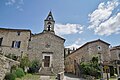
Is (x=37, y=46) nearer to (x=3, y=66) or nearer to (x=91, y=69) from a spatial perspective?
(x=91, y=69)

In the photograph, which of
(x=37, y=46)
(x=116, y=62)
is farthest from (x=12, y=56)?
(x=116, y=62)

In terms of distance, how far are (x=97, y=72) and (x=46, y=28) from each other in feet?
47.7

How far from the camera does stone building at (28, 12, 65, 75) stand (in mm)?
25172

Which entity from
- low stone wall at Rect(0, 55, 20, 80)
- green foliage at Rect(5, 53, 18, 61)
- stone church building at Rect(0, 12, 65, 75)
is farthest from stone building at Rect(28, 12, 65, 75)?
low stone wall at Rect(0, 55, 20, 80)

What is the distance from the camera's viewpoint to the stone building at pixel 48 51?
2517cm

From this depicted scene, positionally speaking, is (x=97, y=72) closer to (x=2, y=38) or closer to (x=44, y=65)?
(x=44, y=65)

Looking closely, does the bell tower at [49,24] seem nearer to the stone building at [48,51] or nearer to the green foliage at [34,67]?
the stone building at [48,51]

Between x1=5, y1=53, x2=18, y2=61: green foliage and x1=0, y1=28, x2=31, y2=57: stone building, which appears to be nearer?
x1=5, y1=53, x2=18, y2=61: green foliage

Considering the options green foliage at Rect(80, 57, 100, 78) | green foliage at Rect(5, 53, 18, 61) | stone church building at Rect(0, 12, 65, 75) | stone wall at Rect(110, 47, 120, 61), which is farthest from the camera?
stone wall at Rect(110, 47, 120, 61)

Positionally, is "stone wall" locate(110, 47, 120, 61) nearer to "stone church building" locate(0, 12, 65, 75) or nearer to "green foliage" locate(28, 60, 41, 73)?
"stone church building" locate(0, 12, 65, 75)

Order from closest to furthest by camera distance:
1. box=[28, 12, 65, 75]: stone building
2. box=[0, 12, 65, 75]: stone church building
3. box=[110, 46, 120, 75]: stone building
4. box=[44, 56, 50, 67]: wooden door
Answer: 1. box=[0, 12, 65, 75]: stone church building
2. box=[28, 12, 65, 75]: stone building
3. box=[44, 56, 50, 67]: wooden door
4. box=[110, 46, 120, 75]: stone building

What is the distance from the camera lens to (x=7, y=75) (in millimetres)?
13680

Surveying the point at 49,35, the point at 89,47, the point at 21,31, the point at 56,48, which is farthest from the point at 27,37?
the point at 89,47

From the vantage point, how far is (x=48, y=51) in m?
26.1
